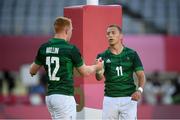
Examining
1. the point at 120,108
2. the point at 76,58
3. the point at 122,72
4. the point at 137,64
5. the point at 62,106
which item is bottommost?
the point at 120,108

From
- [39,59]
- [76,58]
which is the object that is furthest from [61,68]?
[39,59]

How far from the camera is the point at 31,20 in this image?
23844 mm

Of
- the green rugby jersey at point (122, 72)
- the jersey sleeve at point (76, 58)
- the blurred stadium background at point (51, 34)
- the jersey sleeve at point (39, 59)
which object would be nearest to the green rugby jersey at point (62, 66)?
the jersey sleeve at point (76, 58)

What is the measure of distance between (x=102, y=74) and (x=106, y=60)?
21 centimetres

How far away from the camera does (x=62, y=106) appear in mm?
9016

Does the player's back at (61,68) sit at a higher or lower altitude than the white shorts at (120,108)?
higher

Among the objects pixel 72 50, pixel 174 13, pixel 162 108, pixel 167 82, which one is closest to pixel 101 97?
pixel 72 50

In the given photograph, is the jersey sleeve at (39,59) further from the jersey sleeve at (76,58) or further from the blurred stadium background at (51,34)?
the blurred stadium background at (51,34)

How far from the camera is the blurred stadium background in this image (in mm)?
19453

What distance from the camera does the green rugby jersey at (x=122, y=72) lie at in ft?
32.9

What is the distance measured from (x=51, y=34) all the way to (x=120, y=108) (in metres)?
12.2

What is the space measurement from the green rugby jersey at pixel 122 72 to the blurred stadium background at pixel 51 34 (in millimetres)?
5812

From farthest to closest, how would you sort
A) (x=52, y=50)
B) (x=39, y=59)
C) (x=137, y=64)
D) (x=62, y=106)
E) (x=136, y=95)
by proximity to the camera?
1. (x=137, y=64)
2. (x=136, y=95)
3. (x=39, y=59)
4. (x=52, y=50)
5. (x=62, y=106)

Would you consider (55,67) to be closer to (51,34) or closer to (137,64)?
(137,64)
